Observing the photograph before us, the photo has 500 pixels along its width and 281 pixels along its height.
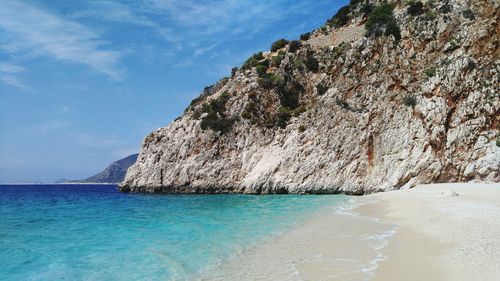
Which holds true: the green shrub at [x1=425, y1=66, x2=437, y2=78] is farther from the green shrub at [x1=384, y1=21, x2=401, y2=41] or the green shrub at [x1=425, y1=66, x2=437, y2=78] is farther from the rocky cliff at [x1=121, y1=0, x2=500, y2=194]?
the green shrub at [x1=384, y1=21, x2=401, y2=41]

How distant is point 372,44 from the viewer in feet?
149

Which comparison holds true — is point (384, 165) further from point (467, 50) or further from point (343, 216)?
point (343, 216)

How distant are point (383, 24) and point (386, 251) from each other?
135 feet

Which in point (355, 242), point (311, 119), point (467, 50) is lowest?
point (355, 242)

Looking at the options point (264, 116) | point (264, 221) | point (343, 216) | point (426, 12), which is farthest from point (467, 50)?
point (264, 221)

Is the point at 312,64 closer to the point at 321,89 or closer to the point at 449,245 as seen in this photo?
the point at 321,89

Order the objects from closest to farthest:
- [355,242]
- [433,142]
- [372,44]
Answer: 1. [355,242]
2. [433,142]
3. [372,44]

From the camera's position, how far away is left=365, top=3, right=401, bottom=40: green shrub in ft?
146

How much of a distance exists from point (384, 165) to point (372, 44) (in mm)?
15480

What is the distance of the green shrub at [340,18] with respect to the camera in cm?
6034

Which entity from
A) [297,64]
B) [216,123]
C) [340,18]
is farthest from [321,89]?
[340,18]

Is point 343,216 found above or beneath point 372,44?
beneath

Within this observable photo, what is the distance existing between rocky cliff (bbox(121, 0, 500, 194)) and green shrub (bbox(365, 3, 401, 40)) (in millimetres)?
145

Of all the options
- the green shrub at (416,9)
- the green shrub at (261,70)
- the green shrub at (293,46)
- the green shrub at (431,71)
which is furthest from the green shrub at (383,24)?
the green shrub at (261,70)
